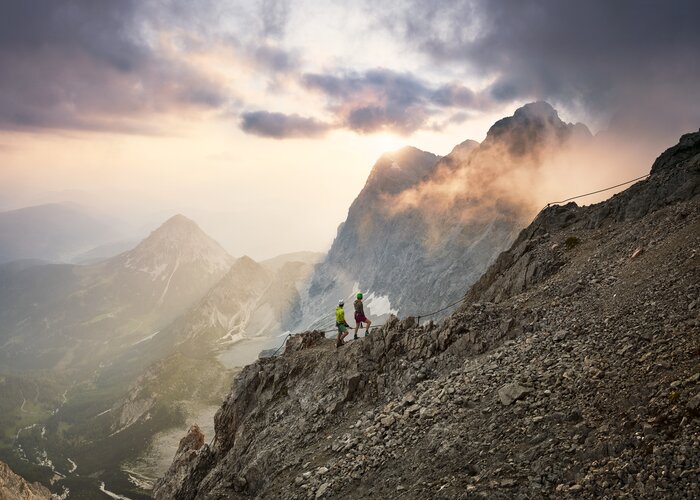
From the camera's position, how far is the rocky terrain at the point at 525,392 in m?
16.5

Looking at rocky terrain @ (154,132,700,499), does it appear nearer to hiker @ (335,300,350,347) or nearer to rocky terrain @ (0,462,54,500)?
hiker @ (335,300,350,347)

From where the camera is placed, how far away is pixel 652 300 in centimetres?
2452

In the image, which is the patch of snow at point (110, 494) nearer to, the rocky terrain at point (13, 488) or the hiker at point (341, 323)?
the rocky terrain at point (13, 488)

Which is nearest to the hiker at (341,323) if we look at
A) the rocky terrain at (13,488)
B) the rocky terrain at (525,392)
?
the rocky terrain at (525,392)

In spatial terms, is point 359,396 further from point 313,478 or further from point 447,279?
point 447,279

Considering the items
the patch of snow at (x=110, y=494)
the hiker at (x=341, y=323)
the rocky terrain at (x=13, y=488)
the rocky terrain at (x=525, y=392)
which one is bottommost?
the patch of snow at (x=110, y=494)

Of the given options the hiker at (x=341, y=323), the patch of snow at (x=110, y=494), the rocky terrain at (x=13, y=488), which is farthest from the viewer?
the patch of snow at (x=110, y=494)

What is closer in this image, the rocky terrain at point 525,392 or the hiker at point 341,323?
the rocky terrain at point 525,392

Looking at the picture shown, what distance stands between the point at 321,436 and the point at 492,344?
13.6 metres

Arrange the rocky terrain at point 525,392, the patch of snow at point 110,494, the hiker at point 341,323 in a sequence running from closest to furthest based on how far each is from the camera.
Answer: the rocky terrain at point 525,392, the hiker at point 341,323, the patch of snow at point 110,494

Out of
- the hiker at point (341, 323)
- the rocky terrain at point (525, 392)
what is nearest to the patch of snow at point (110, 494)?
the rocky terrain at point (525, 392)

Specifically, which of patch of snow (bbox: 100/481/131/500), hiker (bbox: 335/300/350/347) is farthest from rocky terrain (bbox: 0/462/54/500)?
hiker (bbox: 335/300/350/347)

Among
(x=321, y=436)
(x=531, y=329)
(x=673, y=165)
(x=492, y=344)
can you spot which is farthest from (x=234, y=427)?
(x=673, y=165)

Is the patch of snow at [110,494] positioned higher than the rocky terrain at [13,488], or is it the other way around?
the rocky terrain at [13,488]
